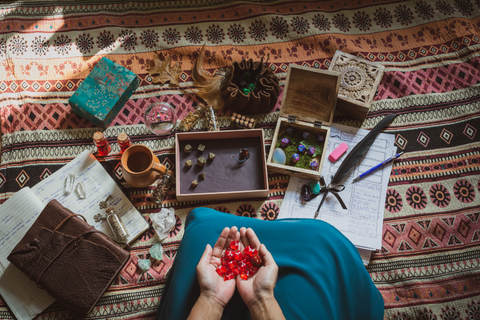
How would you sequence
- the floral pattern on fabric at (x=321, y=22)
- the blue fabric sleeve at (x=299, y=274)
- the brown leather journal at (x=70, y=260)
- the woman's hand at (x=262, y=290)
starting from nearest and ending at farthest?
the woman's hand at (x=262, y=290)
the blue fabric sleeve at (x=299, y=274)
the brown leather journal at (x=70, y=260)
the floral pattern on fabric at (x=321, y=22)

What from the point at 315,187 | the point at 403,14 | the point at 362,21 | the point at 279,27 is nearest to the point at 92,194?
the point at 315,187

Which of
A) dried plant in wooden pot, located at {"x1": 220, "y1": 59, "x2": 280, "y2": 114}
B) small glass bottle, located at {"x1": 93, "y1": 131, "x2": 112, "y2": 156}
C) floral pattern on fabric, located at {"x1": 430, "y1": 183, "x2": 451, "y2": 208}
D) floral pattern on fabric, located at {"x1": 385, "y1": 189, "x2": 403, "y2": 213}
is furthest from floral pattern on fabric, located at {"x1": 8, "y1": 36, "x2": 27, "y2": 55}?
floral pattern on fabric, located at {"x1": 430, "y1": 183, "x2": 451, "y2": 208}

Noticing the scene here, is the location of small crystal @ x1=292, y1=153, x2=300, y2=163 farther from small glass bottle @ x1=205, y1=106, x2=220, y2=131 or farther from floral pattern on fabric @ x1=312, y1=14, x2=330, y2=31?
floral pattern on fabric @ x1=312, y1=14, x2=330, y2=31

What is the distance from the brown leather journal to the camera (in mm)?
1189

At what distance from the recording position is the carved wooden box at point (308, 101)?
146 cm

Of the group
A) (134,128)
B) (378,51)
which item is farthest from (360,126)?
(134,128)

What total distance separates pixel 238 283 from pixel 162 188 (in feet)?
2.01

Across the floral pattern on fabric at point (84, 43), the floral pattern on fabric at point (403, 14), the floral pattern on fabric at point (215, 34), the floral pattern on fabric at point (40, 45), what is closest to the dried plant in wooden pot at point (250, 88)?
the floral pattern on fabric at point (215, 34)

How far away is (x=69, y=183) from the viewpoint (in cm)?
140

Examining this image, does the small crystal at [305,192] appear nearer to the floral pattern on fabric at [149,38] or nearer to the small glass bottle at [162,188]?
the small glass bottle at [162,188]

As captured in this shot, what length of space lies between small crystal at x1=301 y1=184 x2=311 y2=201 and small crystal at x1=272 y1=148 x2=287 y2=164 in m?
0.17

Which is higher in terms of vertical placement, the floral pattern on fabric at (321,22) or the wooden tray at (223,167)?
the floral pattern on fabric at (321,22)

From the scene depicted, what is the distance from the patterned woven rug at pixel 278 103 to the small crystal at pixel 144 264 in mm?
25

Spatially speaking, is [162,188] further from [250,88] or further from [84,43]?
[84,43]
